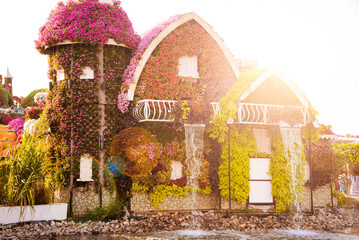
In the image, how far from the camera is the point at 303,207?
16859mm

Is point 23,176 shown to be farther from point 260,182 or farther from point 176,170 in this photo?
point 260,182

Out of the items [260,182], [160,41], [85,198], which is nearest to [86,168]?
[85,198]

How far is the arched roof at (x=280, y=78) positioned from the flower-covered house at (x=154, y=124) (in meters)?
0.05

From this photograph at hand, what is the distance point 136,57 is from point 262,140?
21.8ft

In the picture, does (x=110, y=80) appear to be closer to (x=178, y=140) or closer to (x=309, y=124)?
(x=178, y=140)

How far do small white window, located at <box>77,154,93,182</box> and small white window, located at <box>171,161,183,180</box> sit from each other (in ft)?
11.2

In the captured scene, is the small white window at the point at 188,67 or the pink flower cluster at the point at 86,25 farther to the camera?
the small white window at the point at 188,67

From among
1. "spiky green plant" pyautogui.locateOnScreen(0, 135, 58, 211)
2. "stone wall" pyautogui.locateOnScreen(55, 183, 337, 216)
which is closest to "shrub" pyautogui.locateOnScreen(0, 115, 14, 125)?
"stone wall" pyautogui.locateOnScreen(55, 183, 337, 216)

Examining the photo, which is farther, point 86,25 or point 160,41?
point 160,41

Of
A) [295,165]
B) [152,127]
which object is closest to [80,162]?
[152,127]

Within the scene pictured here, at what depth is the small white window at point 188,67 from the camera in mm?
17344

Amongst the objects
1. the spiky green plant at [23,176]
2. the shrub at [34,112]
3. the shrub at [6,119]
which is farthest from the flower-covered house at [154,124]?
the shrub at [6,119]

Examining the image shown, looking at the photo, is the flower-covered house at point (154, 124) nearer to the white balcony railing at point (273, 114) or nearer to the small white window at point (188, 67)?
the white balcony railing at point (273, 114)

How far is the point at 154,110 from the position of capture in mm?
15328
